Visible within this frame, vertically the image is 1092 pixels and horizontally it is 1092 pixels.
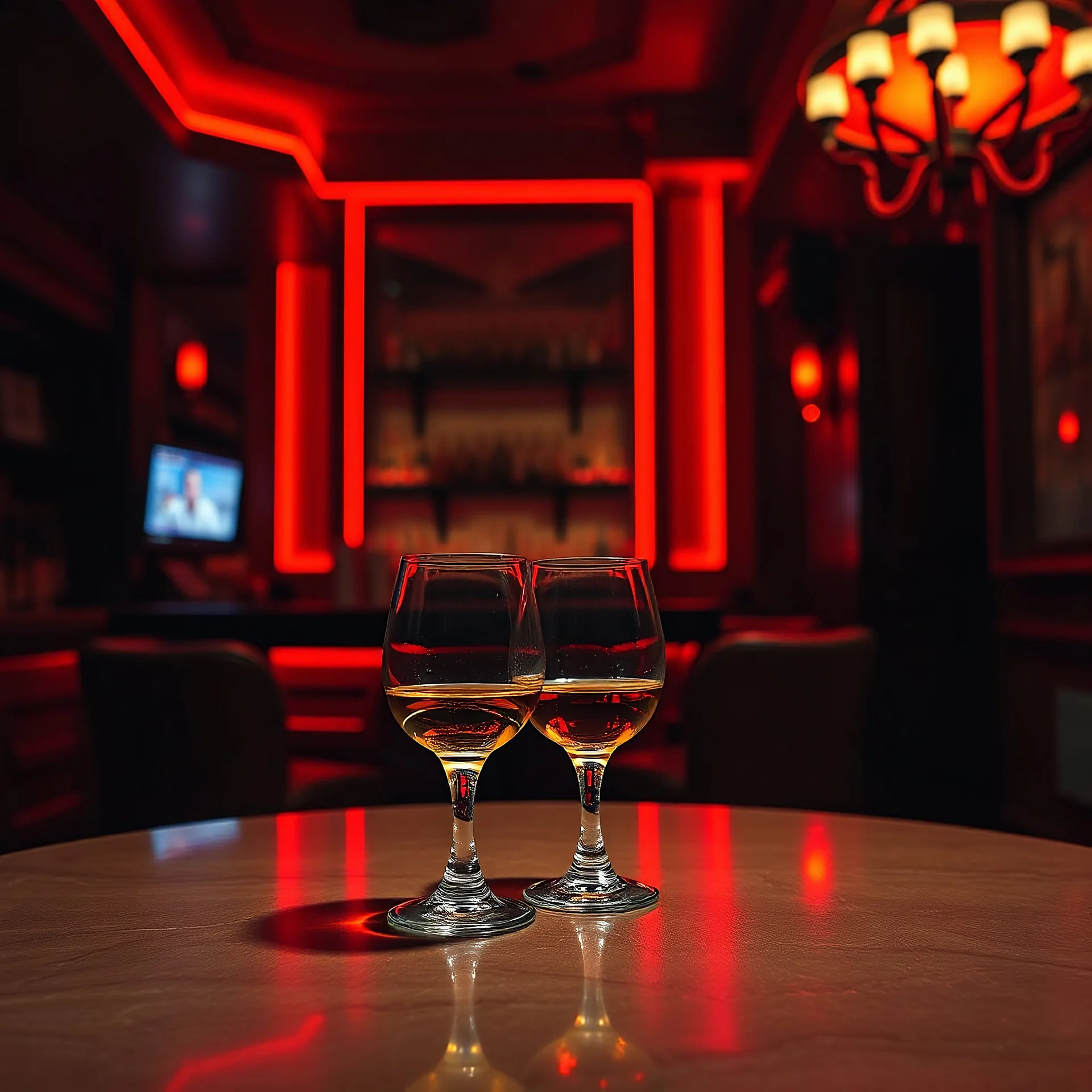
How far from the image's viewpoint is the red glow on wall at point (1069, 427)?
10.8 feet

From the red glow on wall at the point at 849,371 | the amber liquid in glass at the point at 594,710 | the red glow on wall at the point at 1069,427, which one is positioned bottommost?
the amber liquid in glass at the point at 594,710

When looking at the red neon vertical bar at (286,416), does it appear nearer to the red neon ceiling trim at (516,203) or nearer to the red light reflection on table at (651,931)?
the red neon ceiling trim at (516,203)

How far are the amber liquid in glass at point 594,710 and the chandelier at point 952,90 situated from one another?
2535 mm

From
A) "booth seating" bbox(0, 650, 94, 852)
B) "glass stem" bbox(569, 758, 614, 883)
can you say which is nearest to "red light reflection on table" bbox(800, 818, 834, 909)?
"glass stem" bbox(569, 758, 614, 883)

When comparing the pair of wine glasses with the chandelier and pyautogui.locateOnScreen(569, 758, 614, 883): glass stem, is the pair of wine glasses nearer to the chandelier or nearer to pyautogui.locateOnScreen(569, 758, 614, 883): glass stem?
pyautogui.locateOnScreen(569, 758, 614, 883): glass stem

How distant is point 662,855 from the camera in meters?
0.68

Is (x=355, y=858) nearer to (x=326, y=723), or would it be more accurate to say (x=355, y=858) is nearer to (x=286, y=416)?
(x=326, y=723)

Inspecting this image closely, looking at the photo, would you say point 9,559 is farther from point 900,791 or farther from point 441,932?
point 441,932

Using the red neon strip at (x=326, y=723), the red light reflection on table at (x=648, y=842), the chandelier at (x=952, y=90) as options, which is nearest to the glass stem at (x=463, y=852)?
the red light reflection on table at (x=648, y=842)

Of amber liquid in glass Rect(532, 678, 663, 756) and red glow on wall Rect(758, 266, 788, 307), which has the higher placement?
red glow on wall Rect(758, 266, 788, 307)

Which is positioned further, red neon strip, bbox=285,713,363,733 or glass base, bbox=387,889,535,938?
red neon strip, bbox=285,713,363,733

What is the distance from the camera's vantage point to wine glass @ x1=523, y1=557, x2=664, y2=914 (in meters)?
0.60

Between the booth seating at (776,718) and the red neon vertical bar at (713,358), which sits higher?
the red neon vertical bar at (713,358)

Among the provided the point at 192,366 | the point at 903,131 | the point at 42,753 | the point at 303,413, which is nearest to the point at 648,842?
the point at 903,131
